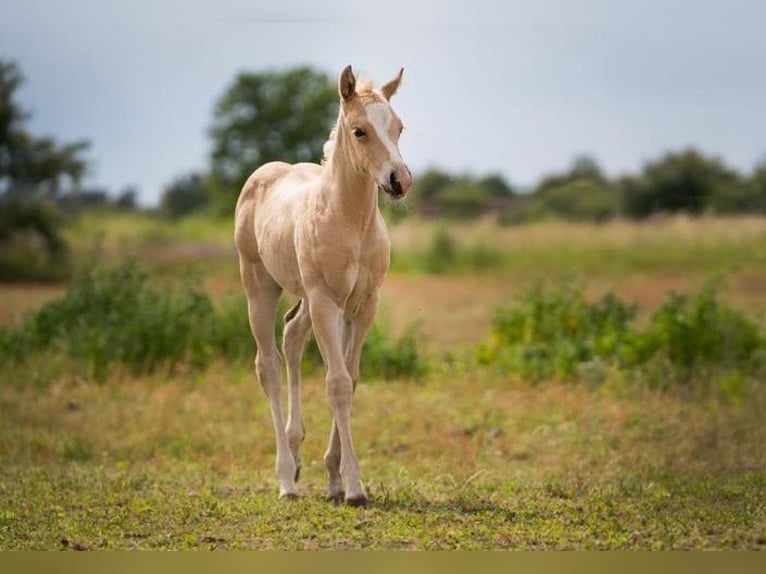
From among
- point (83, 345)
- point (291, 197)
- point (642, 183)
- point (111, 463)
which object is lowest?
point (111, 463)

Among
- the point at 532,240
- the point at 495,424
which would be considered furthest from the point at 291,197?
the point at 532,240

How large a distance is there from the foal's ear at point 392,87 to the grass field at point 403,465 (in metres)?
2.43

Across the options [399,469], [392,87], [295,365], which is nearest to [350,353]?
[295,365]

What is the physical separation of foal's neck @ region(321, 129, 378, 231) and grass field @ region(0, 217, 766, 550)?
5.66 feet

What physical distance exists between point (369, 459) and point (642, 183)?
24.4 metres

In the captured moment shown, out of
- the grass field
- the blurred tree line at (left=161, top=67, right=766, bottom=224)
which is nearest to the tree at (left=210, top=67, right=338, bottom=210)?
the blurred tree line at (left=161, top=67, right=766, bottom=224)

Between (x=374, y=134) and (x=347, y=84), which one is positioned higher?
(x=347, y=84)

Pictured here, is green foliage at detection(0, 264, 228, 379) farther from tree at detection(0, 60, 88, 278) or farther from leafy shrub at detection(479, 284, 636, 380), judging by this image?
tree at detection(0, 60, 88, 278)

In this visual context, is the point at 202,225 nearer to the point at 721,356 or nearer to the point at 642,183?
the point at 642,183

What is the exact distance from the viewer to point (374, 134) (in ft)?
23.5

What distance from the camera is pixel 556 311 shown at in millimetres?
13898

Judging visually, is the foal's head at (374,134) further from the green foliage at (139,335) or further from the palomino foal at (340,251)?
the green foliage at (139,335)

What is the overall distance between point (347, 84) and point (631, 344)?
6.61m

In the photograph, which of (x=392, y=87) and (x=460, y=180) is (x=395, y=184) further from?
(x=460, y=180)
